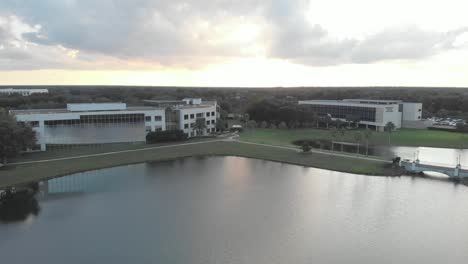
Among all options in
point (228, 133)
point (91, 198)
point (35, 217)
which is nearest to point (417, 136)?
point (228, 133)

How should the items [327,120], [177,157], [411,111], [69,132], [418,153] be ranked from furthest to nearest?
[327,120] < [411,111] < [418,153] < [69,132] < [177,157]

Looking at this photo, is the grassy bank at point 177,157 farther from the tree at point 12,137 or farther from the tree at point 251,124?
the tree at point 251,124

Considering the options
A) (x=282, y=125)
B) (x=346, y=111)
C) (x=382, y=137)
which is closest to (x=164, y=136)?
(x=282, y=125)

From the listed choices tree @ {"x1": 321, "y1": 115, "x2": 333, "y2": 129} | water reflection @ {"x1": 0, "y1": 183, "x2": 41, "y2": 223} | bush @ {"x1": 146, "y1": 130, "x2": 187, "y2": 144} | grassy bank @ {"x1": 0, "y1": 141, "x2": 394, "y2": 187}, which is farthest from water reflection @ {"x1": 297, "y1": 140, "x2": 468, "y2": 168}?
water reflection @ {"x1": 0, "y1": 183, "x2": 41, "y2": 223}

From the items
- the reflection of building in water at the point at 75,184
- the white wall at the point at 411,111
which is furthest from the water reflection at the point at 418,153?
the reflection of building in water at the point at 75,184

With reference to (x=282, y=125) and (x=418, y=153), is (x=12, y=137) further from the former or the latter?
(x=418, y=153)

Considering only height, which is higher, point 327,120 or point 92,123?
point 92,123

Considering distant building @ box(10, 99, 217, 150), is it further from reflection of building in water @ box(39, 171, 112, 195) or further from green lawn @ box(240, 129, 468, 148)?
reflection of building in water @ box(39, 171, 112, 195)
